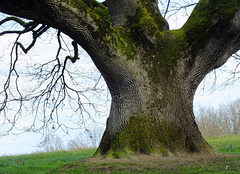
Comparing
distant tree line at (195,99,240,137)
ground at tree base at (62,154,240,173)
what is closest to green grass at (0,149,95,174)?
ground at tree base at (62,154,240,173)

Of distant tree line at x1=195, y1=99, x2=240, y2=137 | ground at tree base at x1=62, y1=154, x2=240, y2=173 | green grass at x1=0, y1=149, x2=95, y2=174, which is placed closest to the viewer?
ground at tree base at x1=62, y1=154, x2=240, y2=173

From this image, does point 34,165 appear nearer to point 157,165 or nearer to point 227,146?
point 157,165

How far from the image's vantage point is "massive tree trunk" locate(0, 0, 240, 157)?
15.2 feet

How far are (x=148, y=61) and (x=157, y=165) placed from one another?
7.86 ft

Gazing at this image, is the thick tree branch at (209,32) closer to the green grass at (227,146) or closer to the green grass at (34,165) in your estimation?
the green grass at (227,146)

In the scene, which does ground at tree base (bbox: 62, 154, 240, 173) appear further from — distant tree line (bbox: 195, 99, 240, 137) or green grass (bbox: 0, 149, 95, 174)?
distant tree line (bbox: 195, 99, 240, 137)

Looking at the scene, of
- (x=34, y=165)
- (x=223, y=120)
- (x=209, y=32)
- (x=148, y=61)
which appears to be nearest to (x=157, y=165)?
(x=148, y=61)

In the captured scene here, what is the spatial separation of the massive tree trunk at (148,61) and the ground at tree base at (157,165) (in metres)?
0.30

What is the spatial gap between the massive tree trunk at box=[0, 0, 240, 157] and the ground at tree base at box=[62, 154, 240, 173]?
303 millimetres

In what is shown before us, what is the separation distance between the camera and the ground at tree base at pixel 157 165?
3.64 m

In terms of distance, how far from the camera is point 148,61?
5348 mm

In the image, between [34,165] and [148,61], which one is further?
[34,165]

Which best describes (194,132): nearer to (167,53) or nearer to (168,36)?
(167,53)

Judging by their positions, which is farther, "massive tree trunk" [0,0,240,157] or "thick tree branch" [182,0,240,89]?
"thick tree branch" [182,0,240,89]
